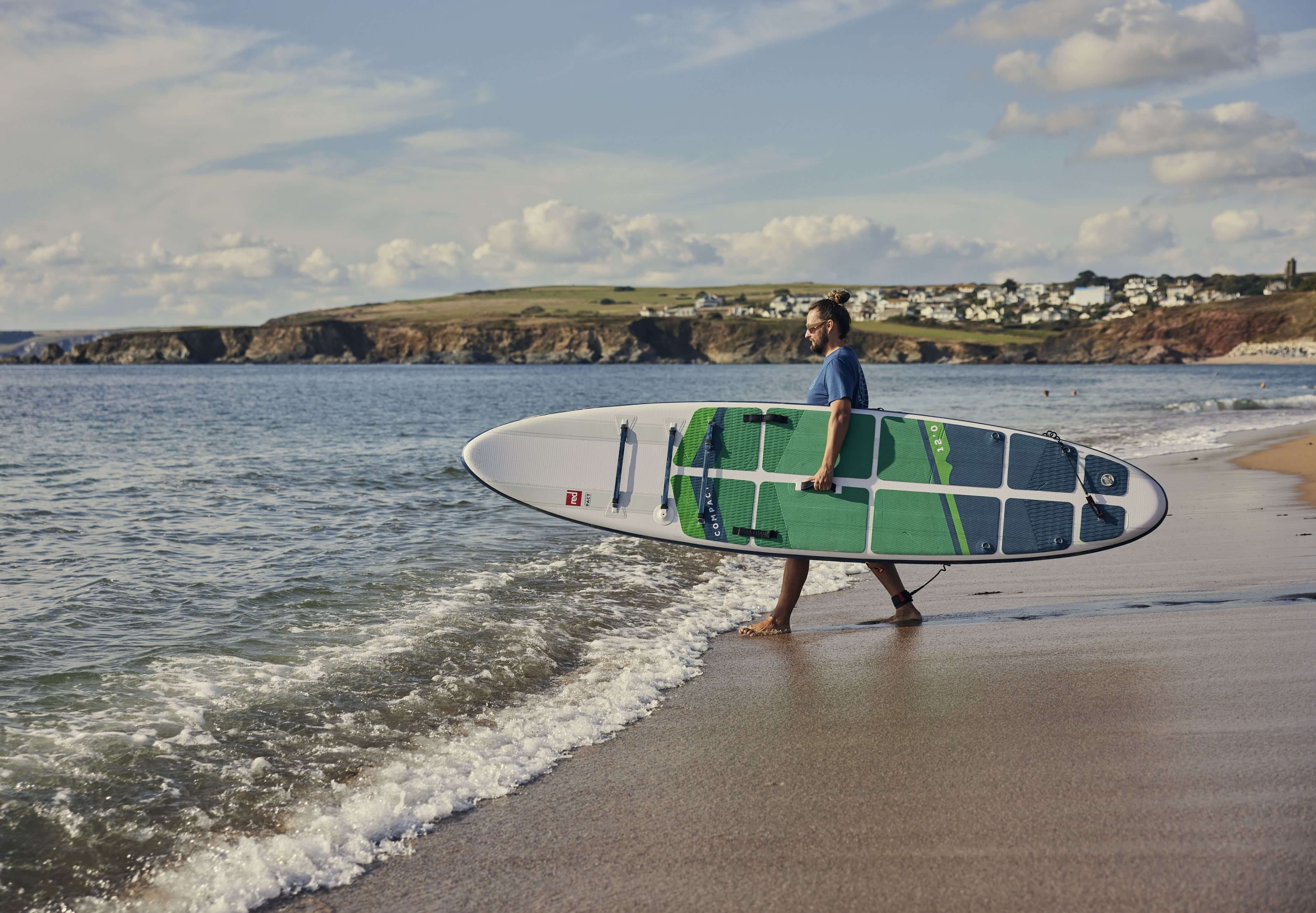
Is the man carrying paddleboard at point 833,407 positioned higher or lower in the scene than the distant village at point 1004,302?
lower

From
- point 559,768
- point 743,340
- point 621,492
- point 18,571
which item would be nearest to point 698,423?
point 621,492

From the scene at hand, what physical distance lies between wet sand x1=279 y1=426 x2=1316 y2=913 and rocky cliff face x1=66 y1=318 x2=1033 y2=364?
120 m

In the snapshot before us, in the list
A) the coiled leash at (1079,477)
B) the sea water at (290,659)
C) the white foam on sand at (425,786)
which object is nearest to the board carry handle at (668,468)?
the sea water at (290,659)

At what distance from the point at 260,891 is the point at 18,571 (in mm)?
7244

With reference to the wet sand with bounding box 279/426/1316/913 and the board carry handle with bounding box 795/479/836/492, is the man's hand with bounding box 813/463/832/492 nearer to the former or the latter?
the board carry handle with bounding box 795/479/836/492

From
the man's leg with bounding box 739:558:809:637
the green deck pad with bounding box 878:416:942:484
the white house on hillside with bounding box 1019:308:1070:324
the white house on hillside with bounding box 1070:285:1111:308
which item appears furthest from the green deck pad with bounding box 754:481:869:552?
the white house on hillside with bounding box 1070:285:1111:308

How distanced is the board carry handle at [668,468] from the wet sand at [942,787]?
1559 mm

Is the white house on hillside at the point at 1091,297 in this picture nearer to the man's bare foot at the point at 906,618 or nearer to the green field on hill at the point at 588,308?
the green field on hill at the point at 588,308

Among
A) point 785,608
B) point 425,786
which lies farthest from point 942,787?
point 785,608

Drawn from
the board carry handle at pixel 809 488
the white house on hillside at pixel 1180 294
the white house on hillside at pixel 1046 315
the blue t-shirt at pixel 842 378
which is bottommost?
the board carry handle at pixel 809 488

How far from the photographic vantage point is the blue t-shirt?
243 inches

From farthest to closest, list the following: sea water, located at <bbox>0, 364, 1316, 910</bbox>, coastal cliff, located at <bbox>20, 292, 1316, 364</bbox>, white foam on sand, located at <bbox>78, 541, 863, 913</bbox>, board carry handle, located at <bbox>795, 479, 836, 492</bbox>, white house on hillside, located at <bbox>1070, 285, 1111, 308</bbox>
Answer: white house on hillside, located at <bbox>1070, 285, 1111, 308</bbox>, coastal cliff, located at <bbox>20, 292, 1316, 364</bbox>, board carry handle, located at <bbox>795, 479, 836, 492</bbox>, sea water, located at <bbox>0, 364, 1316, 910</bbox>, white foam on sand, located at <bbox>78, 541, 863, 913</bbox>

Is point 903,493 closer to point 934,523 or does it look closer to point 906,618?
point 934,523

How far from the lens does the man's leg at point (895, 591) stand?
21.0 feet
